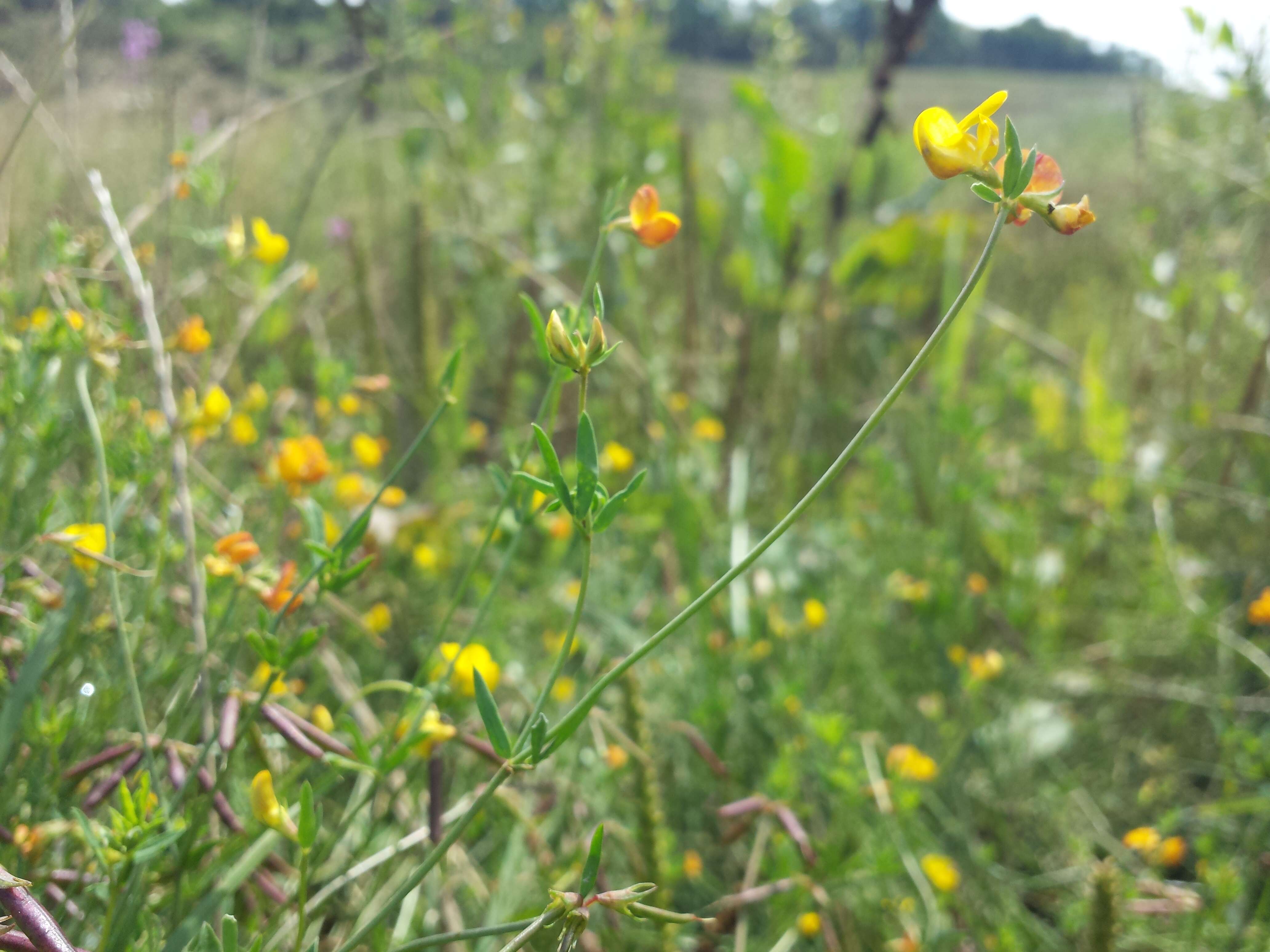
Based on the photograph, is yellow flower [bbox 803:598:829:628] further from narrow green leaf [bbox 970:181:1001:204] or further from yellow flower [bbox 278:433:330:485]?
narrow green leaf [bbox 970:181:1001:204]

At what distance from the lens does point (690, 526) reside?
1.53m

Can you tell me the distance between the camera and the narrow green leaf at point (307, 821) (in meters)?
0.45

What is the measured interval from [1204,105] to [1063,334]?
1113 millimetres

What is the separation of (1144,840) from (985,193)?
0.99 meters

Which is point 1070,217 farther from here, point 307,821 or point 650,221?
point 307,821

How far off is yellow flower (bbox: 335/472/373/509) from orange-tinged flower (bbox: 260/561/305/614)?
43 centimetres

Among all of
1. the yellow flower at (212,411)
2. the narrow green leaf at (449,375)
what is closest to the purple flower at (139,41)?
the yellow flower at (212,411)

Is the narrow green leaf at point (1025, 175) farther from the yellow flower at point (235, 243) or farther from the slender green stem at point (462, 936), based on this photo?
the yellow flower at point (235, 243)

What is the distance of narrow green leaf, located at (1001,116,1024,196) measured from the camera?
1.33 feet

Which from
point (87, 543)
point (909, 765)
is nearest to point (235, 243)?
point (87, 543)

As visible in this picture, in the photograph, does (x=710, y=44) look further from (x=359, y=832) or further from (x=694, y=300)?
(x=359, y=832)

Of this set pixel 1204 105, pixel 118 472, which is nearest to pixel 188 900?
pixel 118 472

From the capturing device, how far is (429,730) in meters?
0.57

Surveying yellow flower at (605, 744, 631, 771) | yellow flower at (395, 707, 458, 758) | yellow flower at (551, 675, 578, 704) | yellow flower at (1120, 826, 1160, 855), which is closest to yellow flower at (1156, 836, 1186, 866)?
yellow flower at (1120, 826, 1160, 855)
